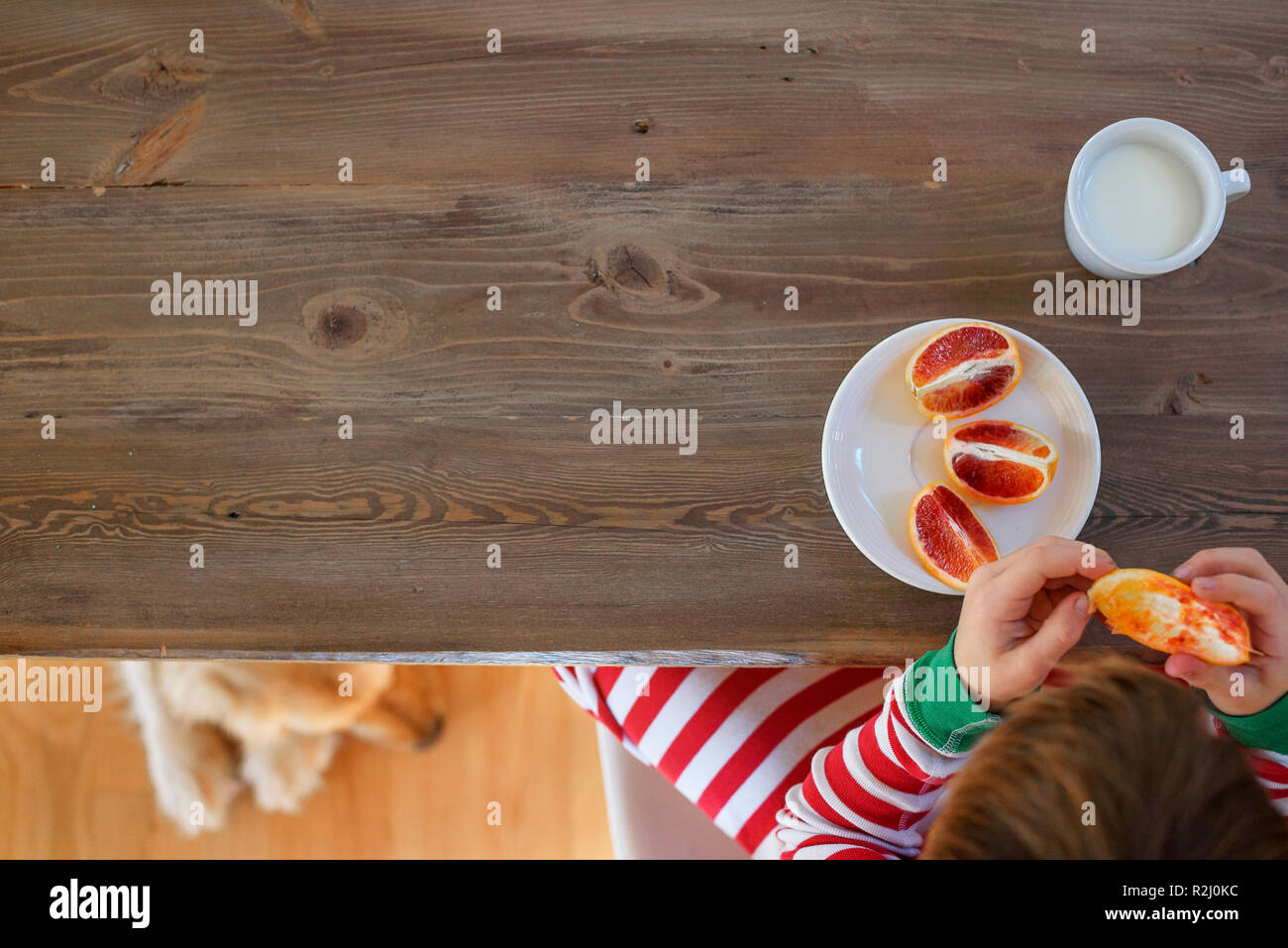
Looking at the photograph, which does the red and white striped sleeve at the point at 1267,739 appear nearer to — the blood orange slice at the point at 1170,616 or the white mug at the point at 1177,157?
the blood orange slice at the point at 1170,616

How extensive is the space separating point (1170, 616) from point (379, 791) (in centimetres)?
118

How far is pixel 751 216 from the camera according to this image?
0.86 m

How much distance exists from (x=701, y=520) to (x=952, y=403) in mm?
256

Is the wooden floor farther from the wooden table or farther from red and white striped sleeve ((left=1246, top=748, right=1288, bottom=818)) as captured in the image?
red and white striped sleeve ((left=1246, top=748, right=1288, bottom=818))

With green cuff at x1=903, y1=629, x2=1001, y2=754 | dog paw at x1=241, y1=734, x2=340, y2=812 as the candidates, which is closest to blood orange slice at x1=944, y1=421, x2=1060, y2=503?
green cuff at x1=903, y1=629, x2=1001, y2=754

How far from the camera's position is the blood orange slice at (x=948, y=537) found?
79cm

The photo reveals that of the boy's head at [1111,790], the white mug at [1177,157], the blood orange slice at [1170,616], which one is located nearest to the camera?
the boy's head at [1111,790]

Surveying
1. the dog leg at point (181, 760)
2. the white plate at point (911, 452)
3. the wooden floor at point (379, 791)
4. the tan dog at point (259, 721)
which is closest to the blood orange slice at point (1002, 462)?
the white plate at point (911, 452)

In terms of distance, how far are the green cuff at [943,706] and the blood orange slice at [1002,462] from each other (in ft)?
0.45

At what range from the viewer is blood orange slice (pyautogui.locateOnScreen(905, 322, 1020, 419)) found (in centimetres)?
78

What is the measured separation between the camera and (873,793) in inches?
33.0

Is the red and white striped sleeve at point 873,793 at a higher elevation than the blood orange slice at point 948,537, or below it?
below

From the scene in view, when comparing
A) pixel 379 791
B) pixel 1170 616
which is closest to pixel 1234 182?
pixel 1170 616

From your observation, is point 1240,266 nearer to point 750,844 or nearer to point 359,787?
point 750,844
